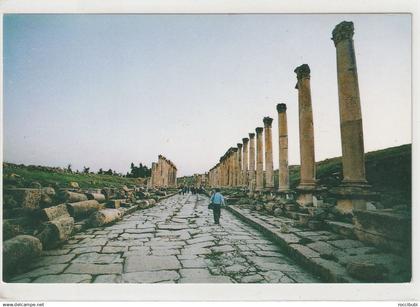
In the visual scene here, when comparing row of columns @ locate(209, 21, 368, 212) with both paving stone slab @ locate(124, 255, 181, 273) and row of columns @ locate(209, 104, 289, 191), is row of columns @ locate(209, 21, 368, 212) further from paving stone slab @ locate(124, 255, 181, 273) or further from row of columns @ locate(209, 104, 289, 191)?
paving stone slab @ locate(124, 255, 181, 273)

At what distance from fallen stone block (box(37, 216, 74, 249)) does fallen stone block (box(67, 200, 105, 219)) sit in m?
1.32

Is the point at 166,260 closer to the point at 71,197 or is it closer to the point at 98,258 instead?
the point at 98,258

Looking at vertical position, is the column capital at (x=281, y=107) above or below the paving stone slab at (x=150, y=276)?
above

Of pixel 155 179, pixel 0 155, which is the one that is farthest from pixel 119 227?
pixel 155 179

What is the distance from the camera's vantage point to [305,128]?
1014 cm

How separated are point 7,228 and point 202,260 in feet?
11.2

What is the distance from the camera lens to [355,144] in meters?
6.72

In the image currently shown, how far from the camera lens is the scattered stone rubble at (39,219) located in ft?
16.3

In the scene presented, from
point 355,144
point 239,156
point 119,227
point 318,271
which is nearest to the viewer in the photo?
point 318,271

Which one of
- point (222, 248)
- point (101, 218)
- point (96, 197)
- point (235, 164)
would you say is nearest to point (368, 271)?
point (222, 248)

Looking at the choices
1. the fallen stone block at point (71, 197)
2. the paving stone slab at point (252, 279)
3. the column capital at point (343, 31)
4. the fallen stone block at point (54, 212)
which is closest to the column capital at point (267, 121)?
the column capital at point (343, 31)

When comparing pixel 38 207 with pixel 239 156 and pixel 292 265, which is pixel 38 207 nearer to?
pixel 292 265

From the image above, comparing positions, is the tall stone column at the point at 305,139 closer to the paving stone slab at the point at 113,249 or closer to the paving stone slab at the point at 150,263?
the paving stone slab at the point at 150,263

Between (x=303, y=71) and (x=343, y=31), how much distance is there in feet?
10.8
